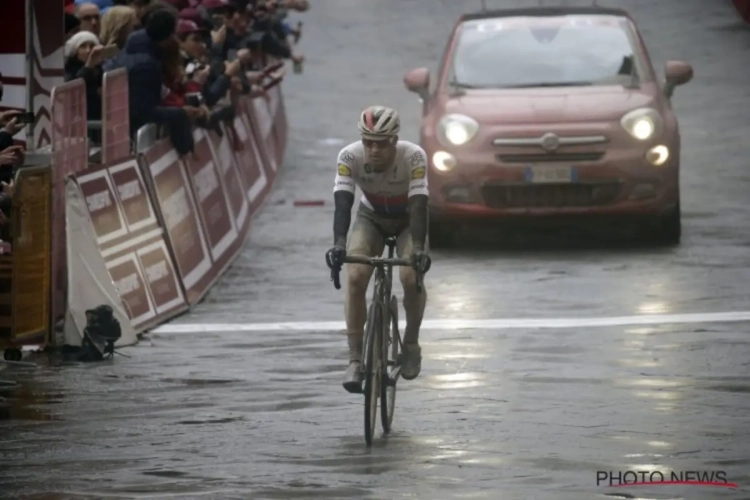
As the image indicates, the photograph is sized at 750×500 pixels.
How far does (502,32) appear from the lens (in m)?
20.5

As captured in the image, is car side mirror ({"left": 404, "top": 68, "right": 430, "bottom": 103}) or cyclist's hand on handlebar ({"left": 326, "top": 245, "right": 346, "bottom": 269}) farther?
car side mirror ({"left": 404, "top": 68, "right": 430, "bottom": 103})

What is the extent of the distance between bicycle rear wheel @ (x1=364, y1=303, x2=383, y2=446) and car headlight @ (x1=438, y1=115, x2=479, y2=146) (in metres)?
7.73

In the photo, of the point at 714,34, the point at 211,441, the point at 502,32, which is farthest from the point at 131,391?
the point at 714,34

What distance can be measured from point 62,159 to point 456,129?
5164mm

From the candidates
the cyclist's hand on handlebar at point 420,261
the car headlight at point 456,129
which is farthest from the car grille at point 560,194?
the cyclist's hand on handlebar at point 420,261

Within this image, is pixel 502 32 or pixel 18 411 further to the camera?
pixel 502 32

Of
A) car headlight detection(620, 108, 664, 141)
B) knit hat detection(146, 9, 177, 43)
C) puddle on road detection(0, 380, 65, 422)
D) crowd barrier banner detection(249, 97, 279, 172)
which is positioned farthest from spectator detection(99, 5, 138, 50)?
crowd barrier banner detection(249, 97, 279, 172)

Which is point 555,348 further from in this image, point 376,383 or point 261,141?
point 261,141

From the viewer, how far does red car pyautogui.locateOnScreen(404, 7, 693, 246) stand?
18.7m

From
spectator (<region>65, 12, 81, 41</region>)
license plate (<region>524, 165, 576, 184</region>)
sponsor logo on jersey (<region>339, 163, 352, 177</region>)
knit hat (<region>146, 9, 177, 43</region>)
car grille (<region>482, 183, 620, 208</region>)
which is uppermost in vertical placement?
sponsor logo on jersey (<region>339, 163, 352, 177</region>)

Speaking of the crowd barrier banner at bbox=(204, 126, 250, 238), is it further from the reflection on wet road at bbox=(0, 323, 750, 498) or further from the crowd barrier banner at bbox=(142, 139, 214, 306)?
the reflection on wet road at bbox=(0, 323, 750, 498)

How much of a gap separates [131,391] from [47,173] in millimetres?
2311

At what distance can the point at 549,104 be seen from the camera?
62.4ft

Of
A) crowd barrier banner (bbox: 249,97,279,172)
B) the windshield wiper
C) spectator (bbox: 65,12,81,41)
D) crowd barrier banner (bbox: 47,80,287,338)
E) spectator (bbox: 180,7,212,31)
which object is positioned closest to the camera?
crowd barrier banner (bbox: 47,80,287,338)
